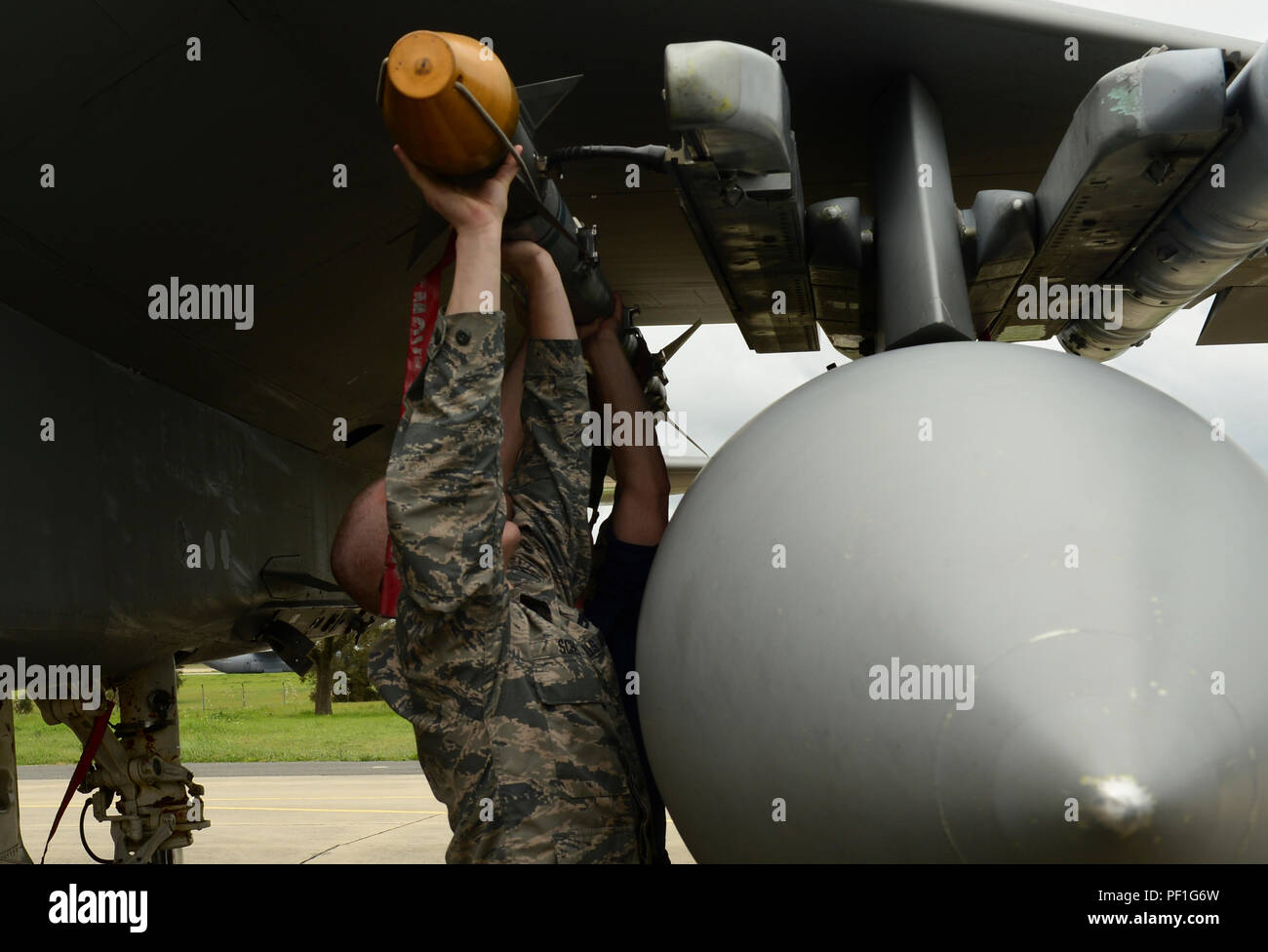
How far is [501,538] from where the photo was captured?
2.12 metres

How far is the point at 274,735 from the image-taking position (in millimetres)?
23000

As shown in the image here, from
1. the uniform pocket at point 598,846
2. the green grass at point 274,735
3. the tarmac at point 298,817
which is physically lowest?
the green grass at point 274,735

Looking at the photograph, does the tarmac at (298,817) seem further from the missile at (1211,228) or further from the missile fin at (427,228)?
the missile fin at (427,228)

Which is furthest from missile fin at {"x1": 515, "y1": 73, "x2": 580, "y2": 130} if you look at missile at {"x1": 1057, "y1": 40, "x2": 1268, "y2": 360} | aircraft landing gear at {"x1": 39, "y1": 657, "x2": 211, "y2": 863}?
aircraft landing gear at {"x1": 39, "y1": 657, "x2": 211, "y2": 863}

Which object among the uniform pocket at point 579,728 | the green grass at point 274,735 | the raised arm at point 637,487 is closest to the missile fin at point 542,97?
the raised arm at point 637,487

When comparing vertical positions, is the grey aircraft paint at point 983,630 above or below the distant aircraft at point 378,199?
below

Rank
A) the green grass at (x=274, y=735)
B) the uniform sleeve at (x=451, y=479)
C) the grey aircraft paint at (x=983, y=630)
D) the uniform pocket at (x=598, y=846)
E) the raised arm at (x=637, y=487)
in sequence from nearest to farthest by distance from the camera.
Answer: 1. the grey aircraft paint at (x=983, y=630)
2. the uniform sleeve at (x=451, y=479)
3. the uniform pocket at (x=598, y=846)
4. the raised arm at (x=637, y=487)
5. the green grass at (x=274, y=735)

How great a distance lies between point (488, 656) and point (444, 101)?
0.95 metres

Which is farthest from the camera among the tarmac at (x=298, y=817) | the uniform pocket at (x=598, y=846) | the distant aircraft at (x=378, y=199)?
the tarmac at (x=298, y=817)

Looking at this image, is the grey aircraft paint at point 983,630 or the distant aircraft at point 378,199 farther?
the distant aircraft at point 378,199

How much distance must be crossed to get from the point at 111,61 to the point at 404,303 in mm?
1386

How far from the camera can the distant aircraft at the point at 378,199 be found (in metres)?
2.23
